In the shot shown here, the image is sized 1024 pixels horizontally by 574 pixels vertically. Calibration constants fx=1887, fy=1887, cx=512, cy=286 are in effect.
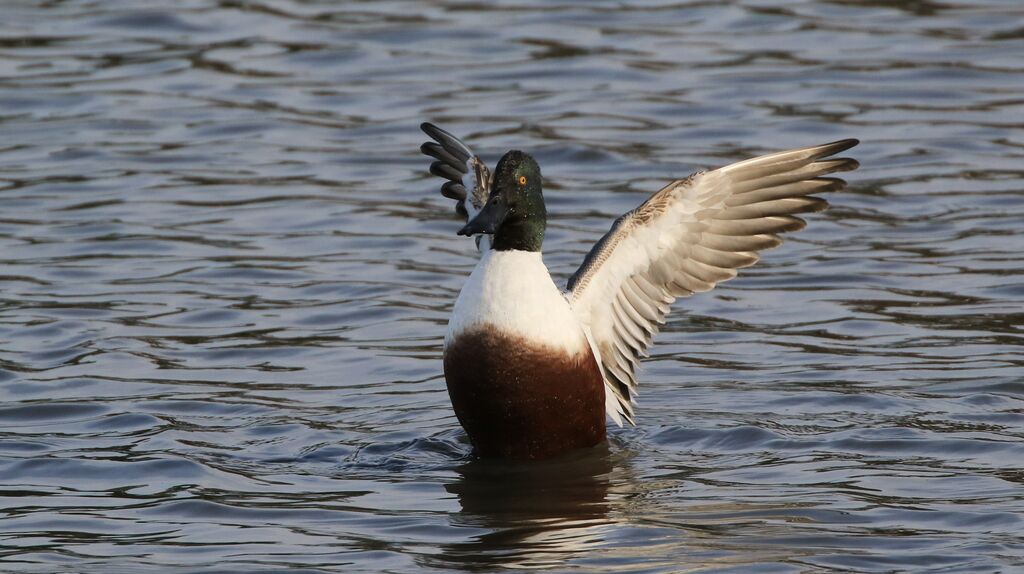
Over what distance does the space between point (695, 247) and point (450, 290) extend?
2390 millimetres

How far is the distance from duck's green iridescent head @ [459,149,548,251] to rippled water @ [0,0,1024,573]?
84cm

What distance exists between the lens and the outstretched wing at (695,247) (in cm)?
745

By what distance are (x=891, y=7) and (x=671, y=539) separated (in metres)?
10.1

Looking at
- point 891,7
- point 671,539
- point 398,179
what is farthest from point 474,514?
point 891,7

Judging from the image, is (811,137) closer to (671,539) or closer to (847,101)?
(847,101)

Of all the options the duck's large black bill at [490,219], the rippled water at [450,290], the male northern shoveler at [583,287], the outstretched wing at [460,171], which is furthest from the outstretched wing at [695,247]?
the outstretched wing at [460,171]

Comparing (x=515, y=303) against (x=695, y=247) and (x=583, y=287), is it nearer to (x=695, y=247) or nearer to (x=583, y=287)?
(x=583, y=287)

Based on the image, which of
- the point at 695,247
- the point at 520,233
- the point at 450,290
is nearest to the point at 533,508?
the point at 520,233

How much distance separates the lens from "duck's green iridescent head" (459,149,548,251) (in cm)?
695

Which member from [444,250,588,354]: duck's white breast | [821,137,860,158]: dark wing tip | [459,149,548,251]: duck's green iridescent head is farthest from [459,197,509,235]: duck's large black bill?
A: [821,137,860,158]: dark wing tip

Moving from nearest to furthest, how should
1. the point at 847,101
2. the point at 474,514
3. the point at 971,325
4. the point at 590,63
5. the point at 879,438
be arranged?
the point at 474,514, the point at 879,438, the point at 971,325, the point at 847,101, the point at 590,63

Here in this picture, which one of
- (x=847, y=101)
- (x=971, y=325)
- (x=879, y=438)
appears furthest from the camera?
(x=847, y=101)

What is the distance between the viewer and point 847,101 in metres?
13.0

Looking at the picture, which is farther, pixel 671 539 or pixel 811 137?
pixel 811 137
